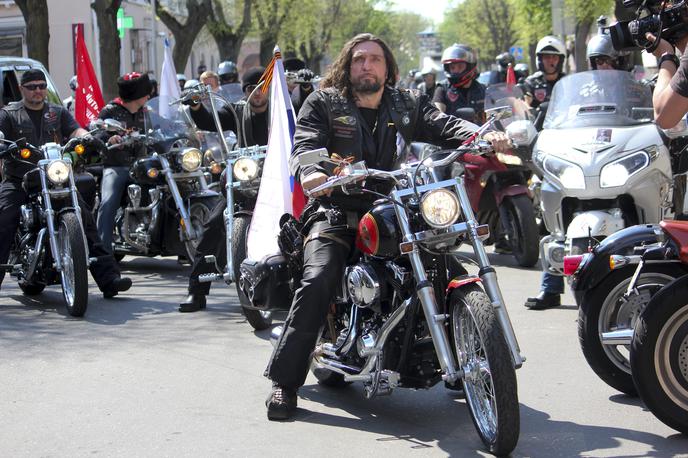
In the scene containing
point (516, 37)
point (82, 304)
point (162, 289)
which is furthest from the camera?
point (516, 37)

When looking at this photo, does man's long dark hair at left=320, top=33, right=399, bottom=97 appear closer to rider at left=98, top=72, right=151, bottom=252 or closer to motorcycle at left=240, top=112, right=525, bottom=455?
motorcycle at left=240, top=112, right=525, bottom=455

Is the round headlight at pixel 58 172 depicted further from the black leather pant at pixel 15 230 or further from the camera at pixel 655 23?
the camera at pixel 655 23

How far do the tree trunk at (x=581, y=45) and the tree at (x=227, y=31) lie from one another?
10641mm

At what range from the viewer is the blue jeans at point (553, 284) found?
8633mm

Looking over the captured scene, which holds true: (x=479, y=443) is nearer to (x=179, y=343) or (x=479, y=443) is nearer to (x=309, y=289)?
(x=309, y=289)

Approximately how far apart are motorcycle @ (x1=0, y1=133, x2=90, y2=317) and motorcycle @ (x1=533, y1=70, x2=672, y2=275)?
3476mm

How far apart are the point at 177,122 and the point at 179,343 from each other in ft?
11.0

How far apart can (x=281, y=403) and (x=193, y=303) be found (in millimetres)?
3618

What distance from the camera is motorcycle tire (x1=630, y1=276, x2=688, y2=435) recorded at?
504cm

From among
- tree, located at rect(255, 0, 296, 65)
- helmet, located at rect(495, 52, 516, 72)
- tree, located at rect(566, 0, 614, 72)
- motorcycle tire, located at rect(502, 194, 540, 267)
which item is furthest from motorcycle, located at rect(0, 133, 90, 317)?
tree, located at rect(255, 0, 296, 65)

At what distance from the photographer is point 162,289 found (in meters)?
10.5

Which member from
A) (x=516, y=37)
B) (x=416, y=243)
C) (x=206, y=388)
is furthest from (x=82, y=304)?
(x=516, y=37)

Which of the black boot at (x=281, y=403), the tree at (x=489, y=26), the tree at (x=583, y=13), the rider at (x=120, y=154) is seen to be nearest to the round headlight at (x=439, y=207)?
the black boot at (x=281, y=403)

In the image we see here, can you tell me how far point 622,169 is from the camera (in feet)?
25.1
